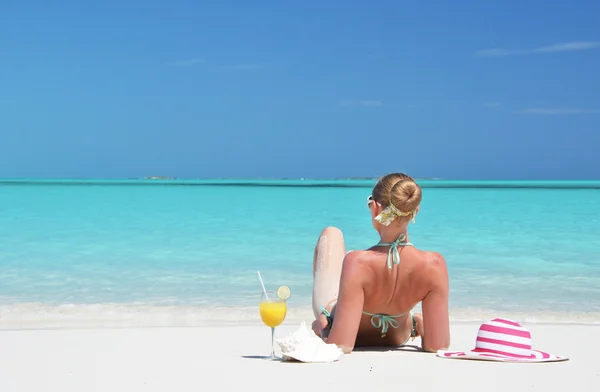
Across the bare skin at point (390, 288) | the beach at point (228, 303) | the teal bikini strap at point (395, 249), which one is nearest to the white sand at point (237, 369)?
the beach at point (228, 303)

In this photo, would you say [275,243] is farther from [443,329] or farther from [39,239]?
[443,329]

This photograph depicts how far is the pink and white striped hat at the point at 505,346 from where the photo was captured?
3.92 metres

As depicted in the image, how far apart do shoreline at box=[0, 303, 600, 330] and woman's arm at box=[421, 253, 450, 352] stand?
216cm

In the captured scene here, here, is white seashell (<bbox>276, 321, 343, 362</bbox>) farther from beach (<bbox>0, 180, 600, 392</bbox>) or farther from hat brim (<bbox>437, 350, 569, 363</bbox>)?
hat brim (<bbox>437, 350, 569, 363</bbox>)

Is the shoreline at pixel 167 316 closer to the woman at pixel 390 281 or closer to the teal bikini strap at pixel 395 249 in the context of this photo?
the woman at pixel 390 281

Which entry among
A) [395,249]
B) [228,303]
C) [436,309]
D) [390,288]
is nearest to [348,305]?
[390,288]

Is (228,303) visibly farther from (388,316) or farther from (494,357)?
(494,357)

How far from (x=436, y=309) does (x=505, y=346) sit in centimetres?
41

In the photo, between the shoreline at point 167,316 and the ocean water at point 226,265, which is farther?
the ocean water at point 226,265

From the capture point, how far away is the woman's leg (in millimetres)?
4301

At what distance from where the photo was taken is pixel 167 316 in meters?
6.77

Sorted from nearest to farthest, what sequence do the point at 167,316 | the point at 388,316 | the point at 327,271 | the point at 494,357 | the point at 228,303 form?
the point at 494,357
the point at 388,316
the point at 327,271
the point at 167,316
the point at 228,303

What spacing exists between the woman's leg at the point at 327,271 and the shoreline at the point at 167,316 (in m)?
1.96

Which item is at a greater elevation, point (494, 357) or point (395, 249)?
point (395, 249)
